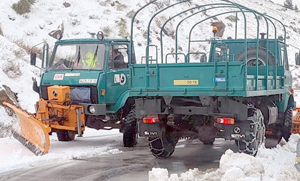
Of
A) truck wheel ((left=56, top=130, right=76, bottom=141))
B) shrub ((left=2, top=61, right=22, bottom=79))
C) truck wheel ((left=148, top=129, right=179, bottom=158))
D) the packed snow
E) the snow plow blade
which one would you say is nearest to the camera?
the packed snow

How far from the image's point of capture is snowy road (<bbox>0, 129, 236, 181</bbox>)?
322 inches

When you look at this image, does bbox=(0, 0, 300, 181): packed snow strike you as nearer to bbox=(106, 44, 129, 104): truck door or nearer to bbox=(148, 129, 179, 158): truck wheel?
bbox=(106, 44, 129, 104): truck door

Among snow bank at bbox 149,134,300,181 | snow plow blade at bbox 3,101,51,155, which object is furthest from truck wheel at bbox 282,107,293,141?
snow plow blade at bbox 3,101,51,155

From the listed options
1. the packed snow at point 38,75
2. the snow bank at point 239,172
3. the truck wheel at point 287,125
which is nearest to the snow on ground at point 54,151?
the packed snow at point 38,75

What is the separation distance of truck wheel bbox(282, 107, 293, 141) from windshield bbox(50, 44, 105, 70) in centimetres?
443

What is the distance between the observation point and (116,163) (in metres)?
9.38

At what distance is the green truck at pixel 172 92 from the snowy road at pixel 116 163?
17.4 inches

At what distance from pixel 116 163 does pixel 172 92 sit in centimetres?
180

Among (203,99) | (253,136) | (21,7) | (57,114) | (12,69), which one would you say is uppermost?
(21,7)

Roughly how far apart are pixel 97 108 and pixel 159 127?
2309 millimetres

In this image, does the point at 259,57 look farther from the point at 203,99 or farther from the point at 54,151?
the point at 54,151

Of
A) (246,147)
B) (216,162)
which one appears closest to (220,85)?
(246,147)

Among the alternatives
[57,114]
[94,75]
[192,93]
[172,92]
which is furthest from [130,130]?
[192,93]

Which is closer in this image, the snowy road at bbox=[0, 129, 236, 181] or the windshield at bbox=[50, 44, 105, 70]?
the snowy road at bbox=[0, 129, 236, 181]
